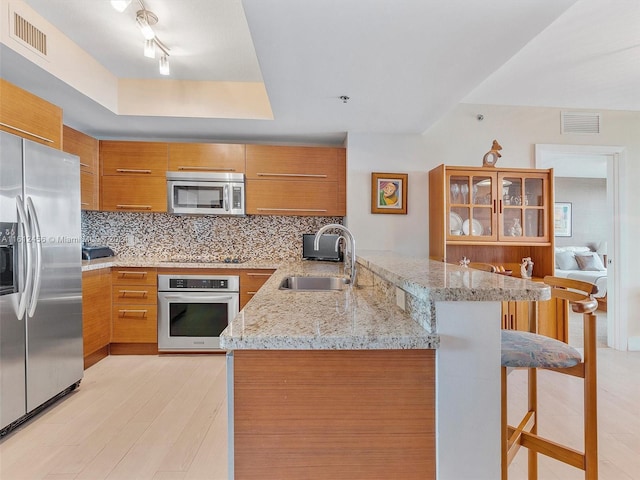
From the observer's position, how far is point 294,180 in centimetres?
326

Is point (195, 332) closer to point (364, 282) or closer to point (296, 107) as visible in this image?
point (364, 282)

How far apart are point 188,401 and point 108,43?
2.49m

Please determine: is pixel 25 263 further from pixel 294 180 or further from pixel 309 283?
pixel 294 180

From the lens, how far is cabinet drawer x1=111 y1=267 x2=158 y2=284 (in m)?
2.96

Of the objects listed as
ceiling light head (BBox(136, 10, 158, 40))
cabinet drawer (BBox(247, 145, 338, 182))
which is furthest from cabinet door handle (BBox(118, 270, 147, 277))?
ceiling light head (BBox(136, 10, 158, 40))

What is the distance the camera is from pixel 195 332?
2.98m

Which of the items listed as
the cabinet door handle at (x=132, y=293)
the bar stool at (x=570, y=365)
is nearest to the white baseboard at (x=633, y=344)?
the bar stool at (x=570, y=365)

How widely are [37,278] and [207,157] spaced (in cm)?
177

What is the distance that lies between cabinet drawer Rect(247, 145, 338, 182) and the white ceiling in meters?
0.20

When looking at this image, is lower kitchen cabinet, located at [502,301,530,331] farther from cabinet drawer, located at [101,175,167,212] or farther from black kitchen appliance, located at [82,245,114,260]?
black kitchen appliance, located at [82,245,114,260]

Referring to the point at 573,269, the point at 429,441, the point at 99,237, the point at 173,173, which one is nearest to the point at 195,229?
the point at 173,173

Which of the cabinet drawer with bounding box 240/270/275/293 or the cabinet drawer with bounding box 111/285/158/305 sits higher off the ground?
the cabinet drawer with bounding box 240/270/275/293

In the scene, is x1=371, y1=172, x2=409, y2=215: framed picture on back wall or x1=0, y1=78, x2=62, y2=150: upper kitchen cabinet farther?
x1=371, y1=172, x2=409, y2=215: framed picture on back wall

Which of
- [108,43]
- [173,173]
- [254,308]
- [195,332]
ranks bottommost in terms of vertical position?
[195,332]
